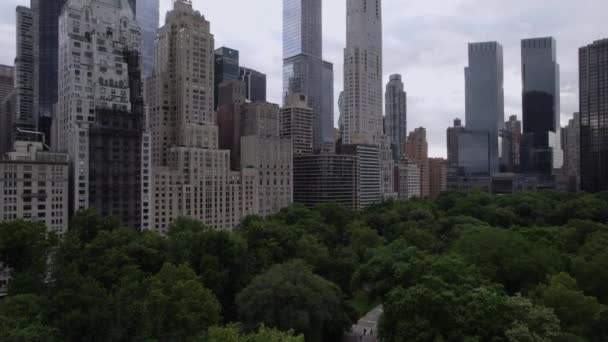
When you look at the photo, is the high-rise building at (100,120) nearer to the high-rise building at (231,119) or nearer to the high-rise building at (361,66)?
the high-rise building at (231,119)

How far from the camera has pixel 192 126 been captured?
366 ft

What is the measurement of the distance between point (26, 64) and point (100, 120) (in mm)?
78134

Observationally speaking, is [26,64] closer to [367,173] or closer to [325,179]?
[325,179]

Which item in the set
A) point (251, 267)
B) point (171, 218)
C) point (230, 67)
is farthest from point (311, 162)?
point (251, 267)

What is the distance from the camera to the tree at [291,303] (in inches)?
1344

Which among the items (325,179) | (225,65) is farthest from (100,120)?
(225,65)

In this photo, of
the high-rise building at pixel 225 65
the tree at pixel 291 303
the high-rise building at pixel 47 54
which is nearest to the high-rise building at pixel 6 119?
the high-rise building at pixel 47 54

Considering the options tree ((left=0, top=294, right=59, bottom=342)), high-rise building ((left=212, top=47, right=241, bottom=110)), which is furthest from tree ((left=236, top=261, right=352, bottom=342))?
high-rise building ((left=212, top=47, right=241, bottom=110))

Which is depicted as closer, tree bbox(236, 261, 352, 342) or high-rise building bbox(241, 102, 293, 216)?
tree bbox(236, 261, 352, 342)

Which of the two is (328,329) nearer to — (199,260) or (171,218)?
(199,260)

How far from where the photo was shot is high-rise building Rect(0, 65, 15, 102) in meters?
178

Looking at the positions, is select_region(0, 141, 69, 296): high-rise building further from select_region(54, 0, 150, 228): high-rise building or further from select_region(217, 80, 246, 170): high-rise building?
select_region(217, 80, 246, 170): high-rise building

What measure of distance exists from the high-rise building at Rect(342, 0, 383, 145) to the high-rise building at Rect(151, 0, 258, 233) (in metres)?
85.9

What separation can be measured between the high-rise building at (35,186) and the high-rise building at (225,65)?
383ft
